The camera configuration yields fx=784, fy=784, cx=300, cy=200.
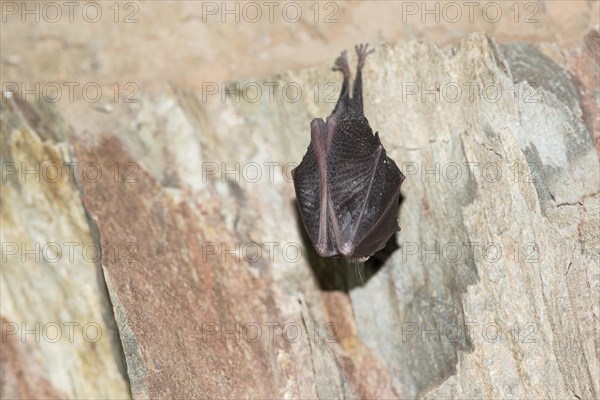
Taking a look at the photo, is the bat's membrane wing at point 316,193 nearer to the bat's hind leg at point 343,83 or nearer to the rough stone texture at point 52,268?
the bat's hind leg at point 343,83

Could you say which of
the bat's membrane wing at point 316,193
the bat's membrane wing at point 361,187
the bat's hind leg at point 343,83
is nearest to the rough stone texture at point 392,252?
the bat's hind leg at point 343,83

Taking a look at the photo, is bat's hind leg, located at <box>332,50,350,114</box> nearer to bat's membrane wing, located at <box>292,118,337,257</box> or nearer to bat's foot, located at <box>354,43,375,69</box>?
bat's foot, located at <box>354,43,375,69</box>

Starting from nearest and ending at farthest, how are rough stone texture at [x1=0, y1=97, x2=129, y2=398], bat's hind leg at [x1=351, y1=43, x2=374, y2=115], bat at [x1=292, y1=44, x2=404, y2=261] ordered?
bat at [x1=292, y1=44, x2=404, y2=261] → bat's hind leg at [x1=351, y1=43, x2=374, y2=115] → rough stone texture at [x1=0, y1=97, x2=129, y2=398]

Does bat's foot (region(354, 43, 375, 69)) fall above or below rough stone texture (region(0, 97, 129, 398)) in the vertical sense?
above

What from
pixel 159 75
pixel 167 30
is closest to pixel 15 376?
pixel 159 75

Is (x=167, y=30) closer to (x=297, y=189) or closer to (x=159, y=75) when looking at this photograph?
(x=159, y=75)

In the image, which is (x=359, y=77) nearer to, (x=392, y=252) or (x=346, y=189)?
(x=346, y=189)

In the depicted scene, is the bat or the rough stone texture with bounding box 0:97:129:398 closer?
the bat

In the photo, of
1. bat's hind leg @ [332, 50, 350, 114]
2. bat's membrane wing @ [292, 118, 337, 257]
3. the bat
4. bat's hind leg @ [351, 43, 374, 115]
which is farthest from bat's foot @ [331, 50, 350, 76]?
bat's membrane wing @ [292, 118, 337, 257]
